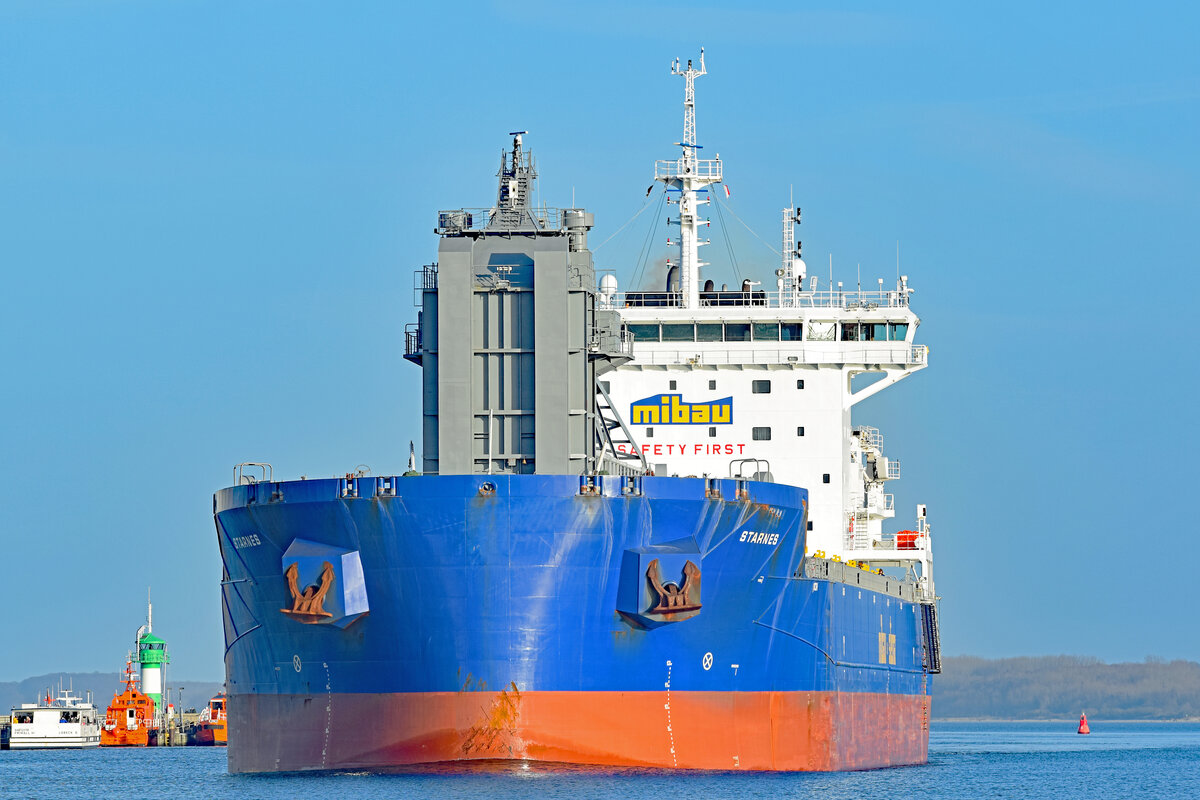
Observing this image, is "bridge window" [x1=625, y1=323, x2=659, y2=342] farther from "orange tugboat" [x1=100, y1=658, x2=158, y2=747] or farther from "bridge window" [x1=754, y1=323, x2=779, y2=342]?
"orange tugboat" [x1=100, y1=658, x2=158, y2=747]

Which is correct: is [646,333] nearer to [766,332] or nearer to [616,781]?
[766,332]

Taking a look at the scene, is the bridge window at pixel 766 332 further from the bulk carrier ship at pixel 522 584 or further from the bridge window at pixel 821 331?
the bulk carrier ship at pixel 522 584

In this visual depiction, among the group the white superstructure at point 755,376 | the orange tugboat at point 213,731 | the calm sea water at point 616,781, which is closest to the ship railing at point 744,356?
the white superstructure at point 755,376

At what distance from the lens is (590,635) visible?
1096 inches

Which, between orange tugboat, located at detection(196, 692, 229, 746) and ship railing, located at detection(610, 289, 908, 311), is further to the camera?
orange tugboat, located at detection(196, 692, 229, 746)

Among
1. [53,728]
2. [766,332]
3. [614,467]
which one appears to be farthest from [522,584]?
[53,728]

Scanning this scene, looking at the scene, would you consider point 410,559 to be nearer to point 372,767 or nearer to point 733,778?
point 372,767

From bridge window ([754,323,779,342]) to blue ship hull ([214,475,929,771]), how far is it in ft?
34.2

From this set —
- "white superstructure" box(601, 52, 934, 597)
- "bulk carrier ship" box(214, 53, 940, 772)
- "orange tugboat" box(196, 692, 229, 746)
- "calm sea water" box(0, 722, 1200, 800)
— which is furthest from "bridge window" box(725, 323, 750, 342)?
"orange tugboat" box(196, 692, 229, 746)

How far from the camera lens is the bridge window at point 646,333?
40.3 metres

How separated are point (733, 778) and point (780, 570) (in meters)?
3.56

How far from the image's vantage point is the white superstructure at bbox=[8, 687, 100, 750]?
65938 mm

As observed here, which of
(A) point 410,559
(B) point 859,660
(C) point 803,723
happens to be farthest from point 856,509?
(A) point 410,559

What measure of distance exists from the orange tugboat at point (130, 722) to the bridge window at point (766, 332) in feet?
121
